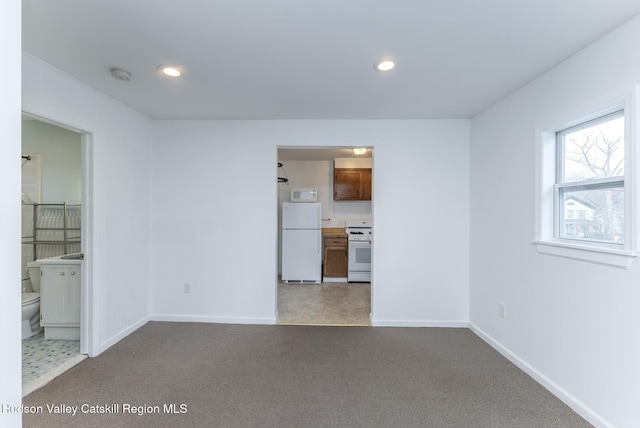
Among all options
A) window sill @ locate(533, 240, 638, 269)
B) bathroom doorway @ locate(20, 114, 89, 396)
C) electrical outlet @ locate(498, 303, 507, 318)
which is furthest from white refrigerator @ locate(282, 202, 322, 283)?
window sill @ locate(533, 240, 638, 269)

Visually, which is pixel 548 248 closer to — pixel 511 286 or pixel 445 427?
pixel 511 286

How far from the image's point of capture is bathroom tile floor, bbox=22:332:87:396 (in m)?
2.06

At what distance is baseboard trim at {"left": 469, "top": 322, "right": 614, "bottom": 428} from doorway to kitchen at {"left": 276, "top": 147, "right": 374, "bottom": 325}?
142 centimetres

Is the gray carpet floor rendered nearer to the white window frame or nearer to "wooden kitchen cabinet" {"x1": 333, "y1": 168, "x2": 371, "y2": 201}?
the white window frame

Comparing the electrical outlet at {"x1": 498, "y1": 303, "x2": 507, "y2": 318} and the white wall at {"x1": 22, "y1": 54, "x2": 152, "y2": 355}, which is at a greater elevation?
the white wall at {"x1": 22, "y1": 54, "x2": 152, "y2": 355}

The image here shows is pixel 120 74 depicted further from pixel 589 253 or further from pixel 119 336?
pixel 589 253

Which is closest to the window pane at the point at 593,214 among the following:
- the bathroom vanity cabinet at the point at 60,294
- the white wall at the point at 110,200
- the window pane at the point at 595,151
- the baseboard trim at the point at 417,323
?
the window pane at the point at 595,151

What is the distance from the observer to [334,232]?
5316 mm

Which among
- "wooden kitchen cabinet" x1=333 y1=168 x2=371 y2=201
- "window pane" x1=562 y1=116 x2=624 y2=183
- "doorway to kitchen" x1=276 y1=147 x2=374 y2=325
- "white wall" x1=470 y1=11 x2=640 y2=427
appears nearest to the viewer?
"white wall" x1=470 y1=11 x2=640 y2=427

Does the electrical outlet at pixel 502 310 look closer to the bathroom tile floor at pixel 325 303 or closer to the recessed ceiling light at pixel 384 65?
the bathroom tile floor at pixel 325 303

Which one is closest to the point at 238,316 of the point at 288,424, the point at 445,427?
the point at 288,424

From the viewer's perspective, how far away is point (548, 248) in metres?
2.06

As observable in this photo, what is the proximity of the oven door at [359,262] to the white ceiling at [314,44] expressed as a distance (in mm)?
2876
